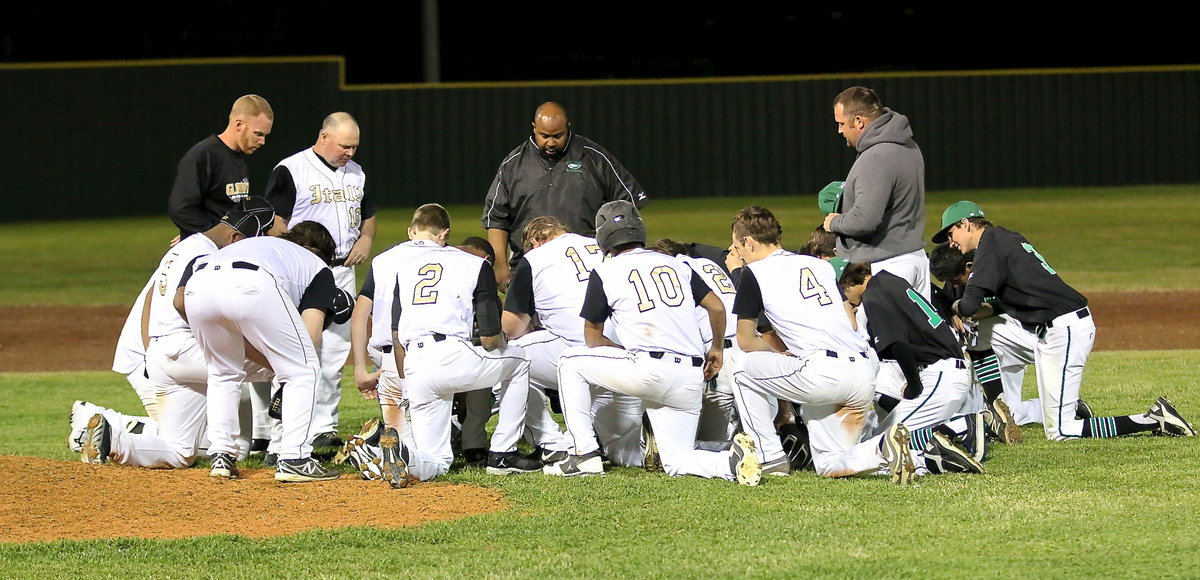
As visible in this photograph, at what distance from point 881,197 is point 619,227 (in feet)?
5.20

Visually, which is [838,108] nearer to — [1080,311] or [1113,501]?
[1080,311]

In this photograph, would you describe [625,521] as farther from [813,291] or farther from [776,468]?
[813,291]

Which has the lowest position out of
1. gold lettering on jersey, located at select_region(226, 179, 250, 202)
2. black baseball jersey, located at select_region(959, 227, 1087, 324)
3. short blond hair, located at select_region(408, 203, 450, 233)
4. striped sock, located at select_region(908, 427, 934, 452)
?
striped sock, located at select_region(908, 427, 934, 452)

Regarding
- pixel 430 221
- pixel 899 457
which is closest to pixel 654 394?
pixel 899 457

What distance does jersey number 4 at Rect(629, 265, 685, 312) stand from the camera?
257 inches

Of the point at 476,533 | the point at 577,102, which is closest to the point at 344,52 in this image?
the point at 577,102

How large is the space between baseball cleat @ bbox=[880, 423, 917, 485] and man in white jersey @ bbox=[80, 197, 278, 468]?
3040 mm

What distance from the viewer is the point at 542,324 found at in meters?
7.50

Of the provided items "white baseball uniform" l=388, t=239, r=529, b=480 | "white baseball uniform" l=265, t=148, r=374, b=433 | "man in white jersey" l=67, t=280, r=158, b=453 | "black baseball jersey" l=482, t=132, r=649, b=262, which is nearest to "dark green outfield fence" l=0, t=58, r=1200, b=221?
"black baseball jersey" l=482, t=132, r=649, b=262

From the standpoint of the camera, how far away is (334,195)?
8234mm

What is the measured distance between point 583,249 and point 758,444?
1451 mm

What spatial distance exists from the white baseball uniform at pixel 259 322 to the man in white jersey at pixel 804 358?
200 centimetres

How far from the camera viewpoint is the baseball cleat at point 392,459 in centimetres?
633

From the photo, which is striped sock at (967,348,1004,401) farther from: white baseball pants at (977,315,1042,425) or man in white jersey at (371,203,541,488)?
man in white jersey at (371,203,541,488)
